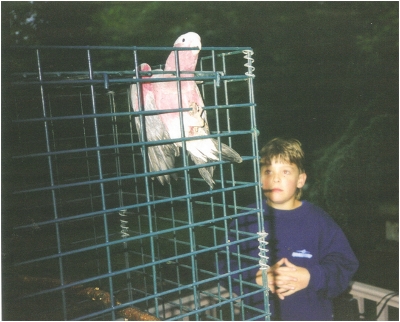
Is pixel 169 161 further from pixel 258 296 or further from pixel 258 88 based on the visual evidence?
pixel 258 88

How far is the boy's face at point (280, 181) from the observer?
1.01 meters

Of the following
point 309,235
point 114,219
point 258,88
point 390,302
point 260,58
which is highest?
point 260,58

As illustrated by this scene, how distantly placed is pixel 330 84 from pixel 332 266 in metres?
0.84

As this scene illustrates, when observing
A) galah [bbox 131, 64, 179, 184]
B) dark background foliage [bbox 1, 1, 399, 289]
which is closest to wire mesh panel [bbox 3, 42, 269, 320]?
galah [bbox 131, 64, 179, 184]

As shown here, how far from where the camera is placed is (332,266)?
92cm

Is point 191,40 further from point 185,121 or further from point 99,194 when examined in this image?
point 99,194

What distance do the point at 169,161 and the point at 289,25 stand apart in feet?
3.55

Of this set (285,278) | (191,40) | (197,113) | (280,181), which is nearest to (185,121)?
(197,113)

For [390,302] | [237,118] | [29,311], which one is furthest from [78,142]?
[390,302]

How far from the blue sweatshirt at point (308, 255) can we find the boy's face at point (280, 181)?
3 centimetres

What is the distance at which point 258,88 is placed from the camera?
1516 millimetres

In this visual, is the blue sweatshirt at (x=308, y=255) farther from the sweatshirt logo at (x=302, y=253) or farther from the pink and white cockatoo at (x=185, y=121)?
the pink and white cockatoo at (x=185, y=121)

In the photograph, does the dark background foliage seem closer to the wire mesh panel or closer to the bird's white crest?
the wire mesh panel

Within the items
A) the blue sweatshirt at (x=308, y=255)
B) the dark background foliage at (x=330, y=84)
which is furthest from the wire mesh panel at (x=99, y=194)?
the dark background foliage at (x=330, y=84)
